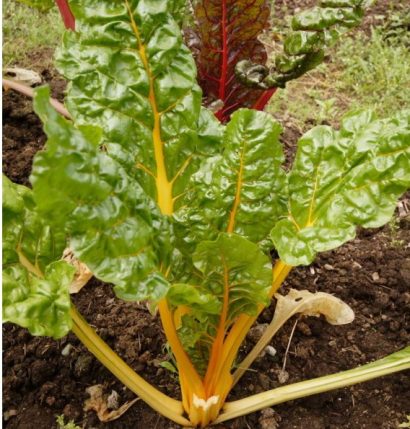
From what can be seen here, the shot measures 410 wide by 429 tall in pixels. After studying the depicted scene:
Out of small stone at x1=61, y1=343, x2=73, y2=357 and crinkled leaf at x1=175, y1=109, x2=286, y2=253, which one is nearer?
crinkled leaf at x1=175, y1=109, x2=286, y2=253

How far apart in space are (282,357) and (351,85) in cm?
189

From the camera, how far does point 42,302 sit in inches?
53.6

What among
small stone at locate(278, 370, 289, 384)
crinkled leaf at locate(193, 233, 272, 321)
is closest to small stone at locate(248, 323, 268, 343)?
small stone at locate(278, 370, 289, 384)

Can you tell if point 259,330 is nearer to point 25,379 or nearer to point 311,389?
point 311,389

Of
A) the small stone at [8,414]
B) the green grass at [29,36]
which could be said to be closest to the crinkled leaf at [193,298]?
the small stone at [8,414]

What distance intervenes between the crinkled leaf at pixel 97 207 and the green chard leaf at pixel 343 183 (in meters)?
0.32

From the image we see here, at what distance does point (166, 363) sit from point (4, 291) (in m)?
0.69

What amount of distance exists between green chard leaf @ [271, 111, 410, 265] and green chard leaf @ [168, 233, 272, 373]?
0.08 metres

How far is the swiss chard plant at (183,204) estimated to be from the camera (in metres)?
1.38

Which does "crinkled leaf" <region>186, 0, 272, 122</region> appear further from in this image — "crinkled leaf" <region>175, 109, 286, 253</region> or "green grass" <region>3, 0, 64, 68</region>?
"green grass" <region>3, 0, 64, 68</region>

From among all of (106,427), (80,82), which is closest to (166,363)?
(106,427)

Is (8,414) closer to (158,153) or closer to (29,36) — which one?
(158,153)

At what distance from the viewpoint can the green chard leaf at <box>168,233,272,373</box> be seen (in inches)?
57.7

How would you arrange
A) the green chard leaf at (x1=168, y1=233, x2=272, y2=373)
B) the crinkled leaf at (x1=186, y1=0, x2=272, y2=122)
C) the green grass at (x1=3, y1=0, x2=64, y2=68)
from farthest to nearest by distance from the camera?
the green grass at (x1=3, y1=0, x2=64, y2=68)
the crinkled leaf at (x1=186, y1=0, x2=272, y2=122)
the green chard leaf at (x1=168, y1=233, x2=272, y2=373)
